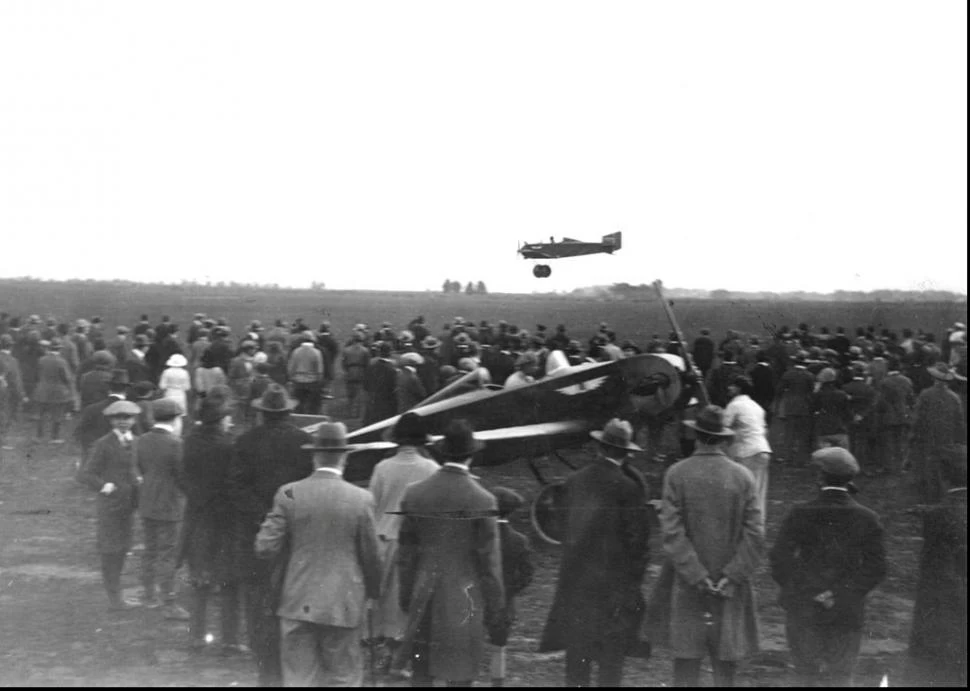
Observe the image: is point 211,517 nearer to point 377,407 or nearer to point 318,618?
point 318,618

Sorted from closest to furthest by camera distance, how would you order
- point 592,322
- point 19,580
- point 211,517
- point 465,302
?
point 211,517
point 19,580
point 592,322
point 465,302

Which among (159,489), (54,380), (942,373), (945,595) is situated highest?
(942,373)

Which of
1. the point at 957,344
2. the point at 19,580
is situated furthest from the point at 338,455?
the point at 957,344

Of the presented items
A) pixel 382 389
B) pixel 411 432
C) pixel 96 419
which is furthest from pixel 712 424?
pixel 382 389

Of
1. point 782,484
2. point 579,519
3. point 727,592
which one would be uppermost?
point 579,519

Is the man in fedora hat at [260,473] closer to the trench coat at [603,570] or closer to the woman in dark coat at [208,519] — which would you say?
the woman in dark coat at [208,519]

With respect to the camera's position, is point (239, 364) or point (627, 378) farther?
point (239, 364)

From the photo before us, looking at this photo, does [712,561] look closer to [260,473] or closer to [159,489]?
[260,473]
